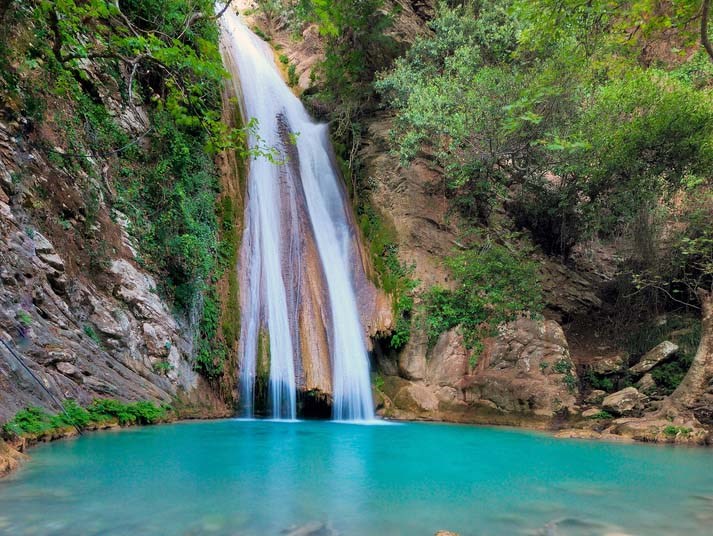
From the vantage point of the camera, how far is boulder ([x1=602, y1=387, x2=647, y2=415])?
35.2 feet

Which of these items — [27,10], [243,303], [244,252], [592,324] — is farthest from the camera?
[592,324]

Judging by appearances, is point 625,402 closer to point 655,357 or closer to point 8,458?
point 655,357

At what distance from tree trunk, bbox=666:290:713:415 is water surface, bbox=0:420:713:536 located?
1.93 metres

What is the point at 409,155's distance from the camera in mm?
15430

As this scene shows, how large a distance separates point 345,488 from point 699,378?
856 cm

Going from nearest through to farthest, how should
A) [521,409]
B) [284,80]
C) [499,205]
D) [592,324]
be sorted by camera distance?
1. [521,409]
2. [592,324]
3. [499,205]
4. [284,80]

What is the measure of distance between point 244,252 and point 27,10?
707cm

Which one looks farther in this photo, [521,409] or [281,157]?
[281,157]

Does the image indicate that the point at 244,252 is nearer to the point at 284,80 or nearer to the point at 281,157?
the point at 281,157

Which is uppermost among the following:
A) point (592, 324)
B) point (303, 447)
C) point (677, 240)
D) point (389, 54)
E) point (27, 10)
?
point (389, 54)

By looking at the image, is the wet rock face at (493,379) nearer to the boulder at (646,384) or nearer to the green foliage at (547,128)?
the boulder at (646,384)

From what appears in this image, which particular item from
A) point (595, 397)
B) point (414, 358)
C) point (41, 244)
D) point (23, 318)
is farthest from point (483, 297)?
point (23, 318)

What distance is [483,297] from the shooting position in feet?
42.4

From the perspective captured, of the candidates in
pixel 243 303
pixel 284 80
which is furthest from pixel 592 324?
pixel 284 80
